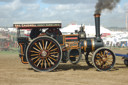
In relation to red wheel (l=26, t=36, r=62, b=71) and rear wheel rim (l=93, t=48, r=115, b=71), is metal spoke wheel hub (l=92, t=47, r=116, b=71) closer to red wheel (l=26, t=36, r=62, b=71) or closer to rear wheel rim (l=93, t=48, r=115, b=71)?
rear wheel rim (l=93, t=48, r=115, b=71)

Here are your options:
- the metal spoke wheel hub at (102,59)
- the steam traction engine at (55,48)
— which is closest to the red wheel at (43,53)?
the steam traction engine at (55,48)

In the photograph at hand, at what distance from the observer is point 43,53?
317 inches

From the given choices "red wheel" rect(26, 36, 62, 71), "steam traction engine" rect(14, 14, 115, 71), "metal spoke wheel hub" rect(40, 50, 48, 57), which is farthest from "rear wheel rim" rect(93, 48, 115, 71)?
"metal spoke wheel hub" rect(40, 50, 48, 57)

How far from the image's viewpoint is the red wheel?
8.02 m

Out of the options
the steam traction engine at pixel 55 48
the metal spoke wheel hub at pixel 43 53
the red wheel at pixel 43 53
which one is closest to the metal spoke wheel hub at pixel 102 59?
the steam traction engine at pixel 55 48

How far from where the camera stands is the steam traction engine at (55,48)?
8062 millimetres

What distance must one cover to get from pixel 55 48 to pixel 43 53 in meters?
0.48

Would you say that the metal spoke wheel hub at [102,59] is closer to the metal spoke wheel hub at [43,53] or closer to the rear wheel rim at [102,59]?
the rear wheel rim at [102,59]

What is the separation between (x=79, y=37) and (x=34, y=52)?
1873 millimetres

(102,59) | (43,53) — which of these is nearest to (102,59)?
(102,59)

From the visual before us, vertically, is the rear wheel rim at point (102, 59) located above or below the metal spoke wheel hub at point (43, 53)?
below

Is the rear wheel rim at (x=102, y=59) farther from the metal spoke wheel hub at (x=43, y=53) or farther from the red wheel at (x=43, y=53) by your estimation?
the metal spoke wheel hub at (x=43, y=53)

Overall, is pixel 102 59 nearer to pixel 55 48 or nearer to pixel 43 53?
pixel 55 48

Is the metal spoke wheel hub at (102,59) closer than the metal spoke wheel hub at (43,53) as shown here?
No
